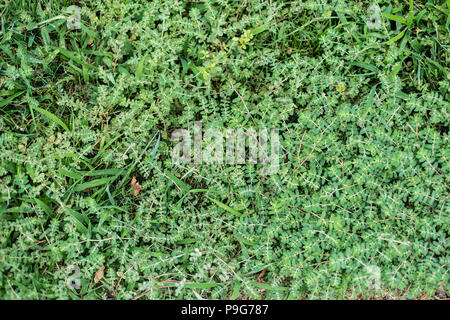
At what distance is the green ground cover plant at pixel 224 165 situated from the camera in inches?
132

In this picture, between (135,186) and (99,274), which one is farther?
(135,186)

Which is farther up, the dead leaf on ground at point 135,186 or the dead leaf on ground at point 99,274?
the dead leaf on ground at point 135,186

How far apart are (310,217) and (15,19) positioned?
334 cm

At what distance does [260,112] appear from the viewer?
362cm

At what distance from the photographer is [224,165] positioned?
354 centimetres

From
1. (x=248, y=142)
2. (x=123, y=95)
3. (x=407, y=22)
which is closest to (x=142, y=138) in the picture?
(x=123, y=95)

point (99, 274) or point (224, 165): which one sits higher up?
point (224, 165)

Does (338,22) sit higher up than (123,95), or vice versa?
(338,22)

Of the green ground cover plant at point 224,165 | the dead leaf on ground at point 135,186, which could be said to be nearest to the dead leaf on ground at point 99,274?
the green ground cover plant at point 224,165

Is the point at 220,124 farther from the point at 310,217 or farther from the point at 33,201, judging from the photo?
the point at 33,201

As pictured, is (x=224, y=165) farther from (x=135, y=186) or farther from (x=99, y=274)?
(x=99, y=274)

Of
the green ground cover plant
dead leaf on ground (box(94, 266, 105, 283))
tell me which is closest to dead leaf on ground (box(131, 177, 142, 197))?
the green ground cover plant

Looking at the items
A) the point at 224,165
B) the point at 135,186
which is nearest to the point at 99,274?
the point at 135,186

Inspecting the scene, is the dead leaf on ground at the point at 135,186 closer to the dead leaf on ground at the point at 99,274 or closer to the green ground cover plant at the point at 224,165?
the green ground cover plant at the point at 224,165
